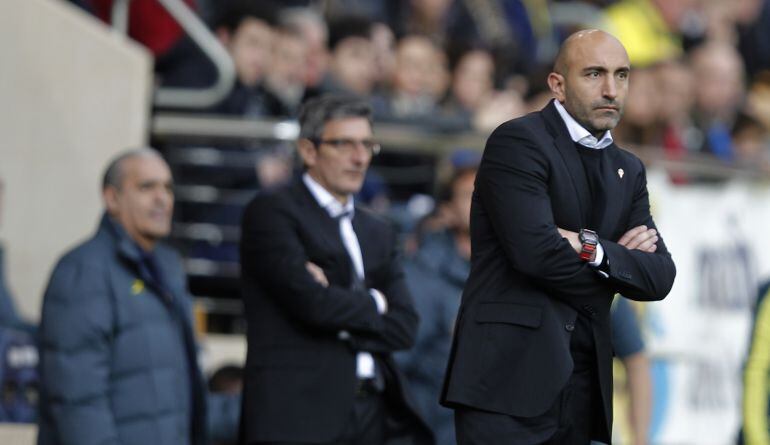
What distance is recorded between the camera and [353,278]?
618 cm

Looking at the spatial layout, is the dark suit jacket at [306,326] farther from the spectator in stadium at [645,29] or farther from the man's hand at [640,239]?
the spectator in stadium at [645,29]

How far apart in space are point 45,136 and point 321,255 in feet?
10.3

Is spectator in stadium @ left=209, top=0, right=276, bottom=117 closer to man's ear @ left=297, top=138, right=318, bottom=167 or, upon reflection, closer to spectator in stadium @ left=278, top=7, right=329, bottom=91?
spectator in stadium @ left=278, top=7, right=329, bottom=91

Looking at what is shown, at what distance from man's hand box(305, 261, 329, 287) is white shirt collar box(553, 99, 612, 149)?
1409mm

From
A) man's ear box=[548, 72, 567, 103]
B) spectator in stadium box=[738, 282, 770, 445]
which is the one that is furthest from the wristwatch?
spectator in stadium box=[738, 282, 770, 445]

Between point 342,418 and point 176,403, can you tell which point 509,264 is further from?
point 176,403

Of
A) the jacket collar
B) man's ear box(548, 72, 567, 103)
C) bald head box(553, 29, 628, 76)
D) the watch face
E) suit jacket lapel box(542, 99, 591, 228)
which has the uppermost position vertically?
bald head box(553, 29, 628, 76)

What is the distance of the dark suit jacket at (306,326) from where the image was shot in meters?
5.88

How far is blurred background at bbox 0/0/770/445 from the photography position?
28.3ft

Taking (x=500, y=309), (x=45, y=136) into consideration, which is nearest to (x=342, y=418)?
(x=500, y=309)

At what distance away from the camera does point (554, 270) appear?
15.7 ft

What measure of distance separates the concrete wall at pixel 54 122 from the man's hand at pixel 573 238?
4430 millimetres

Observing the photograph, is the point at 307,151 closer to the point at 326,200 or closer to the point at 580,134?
the point at 326,200

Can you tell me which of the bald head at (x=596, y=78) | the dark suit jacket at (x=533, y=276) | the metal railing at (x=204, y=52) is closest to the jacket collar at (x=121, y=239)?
the dark suit jacket at (x=533, y=276)
